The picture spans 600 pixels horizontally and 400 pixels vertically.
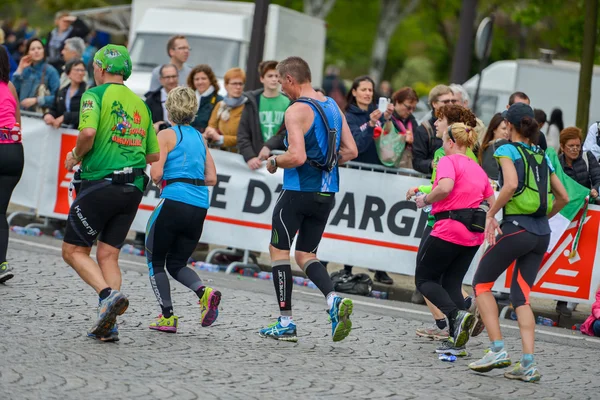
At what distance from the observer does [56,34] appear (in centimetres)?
1823

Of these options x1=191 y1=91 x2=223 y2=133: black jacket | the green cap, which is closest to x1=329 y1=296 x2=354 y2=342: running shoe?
the green cap

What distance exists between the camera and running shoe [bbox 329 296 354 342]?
7.96 m

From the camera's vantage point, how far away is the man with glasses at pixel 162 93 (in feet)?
42.3

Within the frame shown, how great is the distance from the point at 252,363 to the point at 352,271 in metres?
5.43

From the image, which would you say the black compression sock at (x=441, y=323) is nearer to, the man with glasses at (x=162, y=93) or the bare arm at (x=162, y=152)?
the bare arm at (x=162, y=152)

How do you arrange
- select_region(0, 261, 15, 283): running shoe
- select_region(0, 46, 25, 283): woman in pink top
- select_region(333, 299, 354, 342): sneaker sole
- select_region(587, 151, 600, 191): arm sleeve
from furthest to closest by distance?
select_region(587, 151, 600, 191): arm sleeve, select_region(0, 261, 15, 283): running shoe, select_region(0, 46, 25, 283): woman in pink top, select_region(333, 299, 354, 342): sneaker sole

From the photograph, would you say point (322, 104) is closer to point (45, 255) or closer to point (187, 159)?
point (187, 159)

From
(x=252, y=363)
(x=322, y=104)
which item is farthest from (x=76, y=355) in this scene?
(x=322, y=104)

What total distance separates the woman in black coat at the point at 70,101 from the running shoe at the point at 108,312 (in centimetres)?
586

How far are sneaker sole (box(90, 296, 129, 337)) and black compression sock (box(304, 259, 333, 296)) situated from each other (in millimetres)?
1547

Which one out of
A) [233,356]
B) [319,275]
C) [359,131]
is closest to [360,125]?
[359,131]

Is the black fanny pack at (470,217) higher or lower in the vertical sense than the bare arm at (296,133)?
lower

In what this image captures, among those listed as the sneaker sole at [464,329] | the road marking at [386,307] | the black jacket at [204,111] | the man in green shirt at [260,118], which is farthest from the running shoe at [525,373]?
the black jacket at [204,111]

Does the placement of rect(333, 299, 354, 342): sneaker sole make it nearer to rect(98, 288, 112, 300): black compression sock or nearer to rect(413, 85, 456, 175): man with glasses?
rect(98, 288, 112, 300): black compression sock
